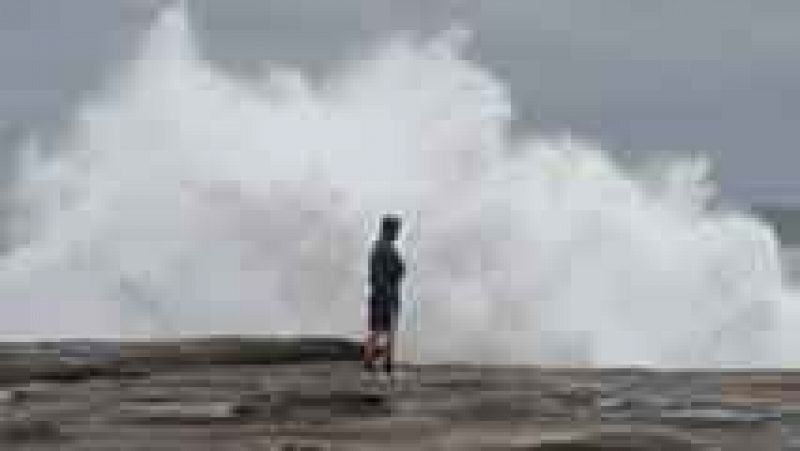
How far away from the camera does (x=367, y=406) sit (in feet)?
50.5

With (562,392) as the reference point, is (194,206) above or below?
above

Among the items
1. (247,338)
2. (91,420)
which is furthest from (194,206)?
(91,420)

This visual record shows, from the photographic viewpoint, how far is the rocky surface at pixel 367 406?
13.3 m

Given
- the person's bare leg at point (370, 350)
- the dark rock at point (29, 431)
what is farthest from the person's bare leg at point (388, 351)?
the dark rock at point (29, 431)

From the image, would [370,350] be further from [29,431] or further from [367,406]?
[29,431]

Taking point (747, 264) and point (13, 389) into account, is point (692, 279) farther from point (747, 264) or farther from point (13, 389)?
point (13, 389)

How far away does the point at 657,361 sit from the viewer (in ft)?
92.9

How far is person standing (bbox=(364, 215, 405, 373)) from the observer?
1827cm

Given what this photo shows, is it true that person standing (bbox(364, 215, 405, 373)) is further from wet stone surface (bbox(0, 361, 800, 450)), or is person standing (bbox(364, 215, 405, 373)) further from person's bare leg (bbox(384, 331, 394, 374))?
wet stone surface (bbox(0, 361, 800, 450))

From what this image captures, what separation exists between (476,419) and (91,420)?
2.78m

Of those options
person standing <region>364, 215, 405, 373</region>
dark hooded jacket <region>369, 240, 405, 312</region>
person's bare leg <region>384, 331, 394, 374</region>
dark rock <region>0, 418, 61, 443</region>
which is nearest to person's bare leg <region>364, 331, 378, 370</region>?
person standing <region>364, 215, 405, 373</region>

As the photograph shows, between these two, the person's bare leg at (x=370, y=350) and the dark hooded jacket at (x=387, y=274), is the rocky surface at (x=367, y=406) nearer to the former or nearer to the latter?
the person's bare leg at (x=370, y=350)

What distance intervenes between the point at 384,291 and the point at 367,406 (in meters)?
3.07

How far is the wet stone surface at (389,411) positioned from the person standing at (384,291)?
1.22 ft
